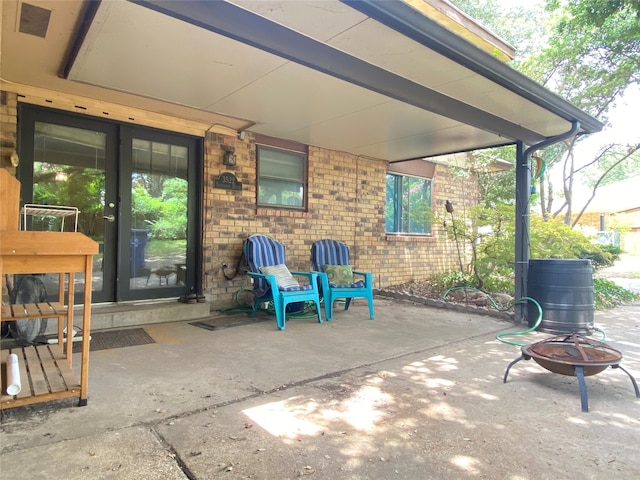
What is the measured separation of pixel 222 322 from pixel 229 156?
80.2 inches

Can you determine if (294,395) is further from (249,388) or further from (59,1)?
(59,1)

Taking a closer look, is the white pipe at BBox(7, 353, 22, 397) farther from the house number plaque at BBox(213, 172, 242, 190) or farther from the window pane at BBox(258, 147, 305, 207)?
the window pane at BBox(258, 147, 305, 207)

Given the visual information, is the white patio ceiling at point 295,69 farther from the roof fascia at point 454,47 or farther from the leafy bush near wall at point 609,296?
the leafy bush near wall at point 609,296

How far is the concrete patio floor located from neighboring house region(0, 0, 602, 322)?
1.69 metres

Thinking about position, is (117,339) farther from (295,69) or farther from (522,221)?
(522,221)

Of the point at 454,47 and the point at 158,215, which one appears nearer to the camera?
the point at 454,47

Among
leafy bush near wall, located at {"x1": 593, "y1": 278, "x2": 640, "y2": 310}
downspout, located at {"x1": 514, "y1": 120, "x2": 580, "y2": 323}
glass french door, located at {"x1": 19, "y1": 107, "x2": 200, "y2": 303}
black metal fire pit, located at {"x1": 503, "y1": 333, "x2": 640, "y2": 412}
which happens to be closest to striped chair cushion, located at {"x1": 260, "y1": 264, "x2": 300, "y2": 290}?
glass french door, located at {"x1": 19, "y1": 107, "x2": 200, "y2": 303}

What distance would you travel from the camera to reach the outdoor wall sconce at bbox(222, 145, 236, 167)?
5000mm

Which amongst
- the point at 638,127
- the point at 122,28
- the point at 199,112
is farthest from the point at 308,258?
the point at 638,127

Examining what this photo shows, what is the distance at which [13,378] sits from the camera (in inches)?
79.5

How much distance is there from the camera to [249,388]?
2.53 m

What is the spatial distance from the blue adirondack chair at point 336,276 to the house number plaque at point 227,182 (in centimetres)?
129

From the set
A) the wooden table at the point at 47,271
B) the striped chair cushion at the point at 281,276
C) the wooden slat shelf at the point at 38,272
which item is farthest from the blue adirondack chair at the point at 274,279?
the wooden table at the point at 47,271

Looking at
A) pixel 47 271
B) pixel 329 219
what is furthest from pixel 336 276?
pixel 47 271
